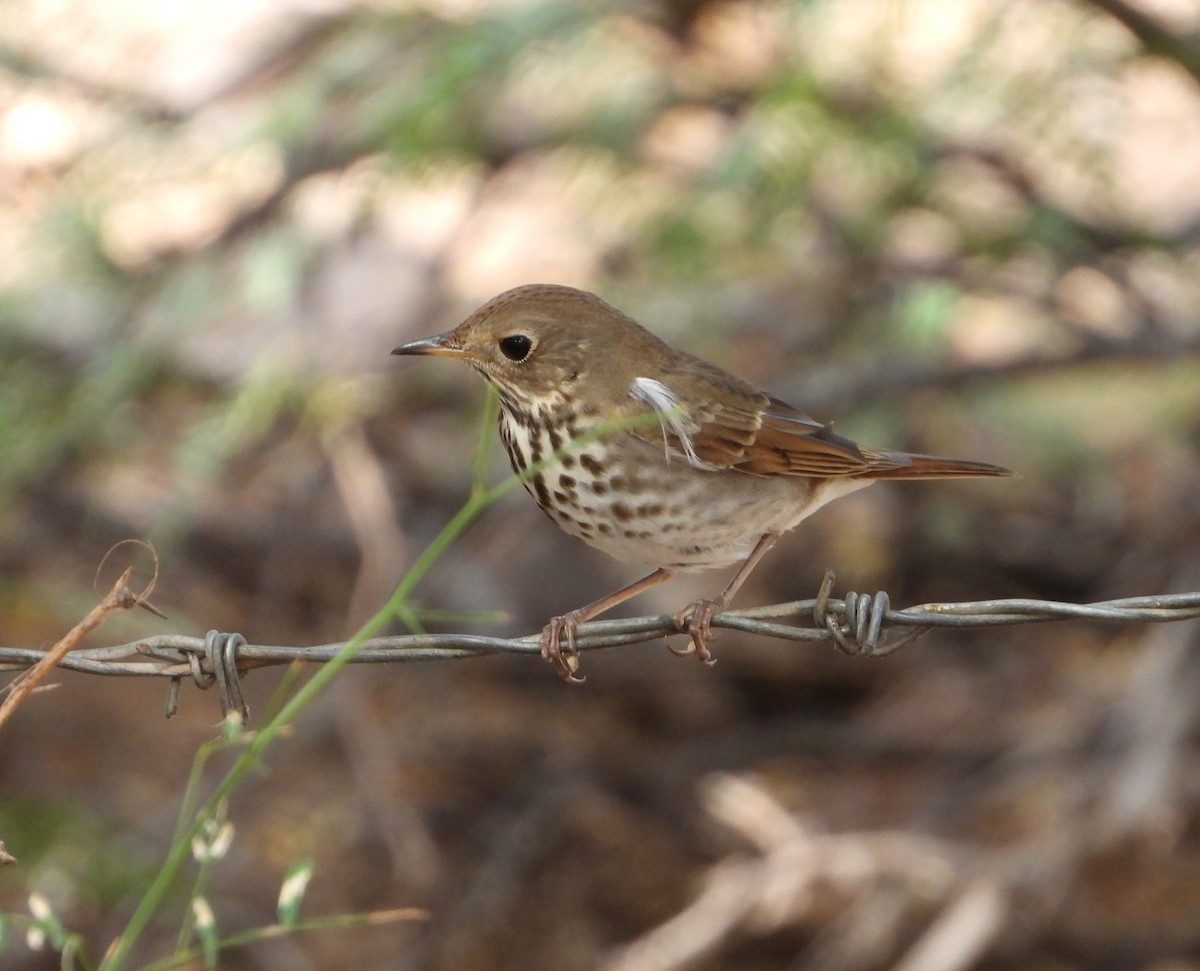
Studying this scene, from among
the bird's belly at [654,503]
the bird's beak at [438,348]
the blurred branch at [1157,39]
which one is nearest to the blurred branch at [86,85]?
the bird's beak at [438,348]

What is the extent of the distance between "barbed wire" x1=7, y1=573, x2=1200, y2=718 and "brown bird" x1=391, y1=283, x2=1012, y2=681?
56 cm

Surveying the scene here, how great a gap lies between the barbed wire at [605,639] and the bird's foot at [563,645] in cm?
28

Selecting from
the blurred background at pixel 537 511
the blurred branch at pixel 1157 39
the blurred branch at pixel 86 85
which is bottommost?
the blurred background at pixel 537 511

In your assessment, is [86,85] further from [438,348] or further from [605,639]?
[605,639]

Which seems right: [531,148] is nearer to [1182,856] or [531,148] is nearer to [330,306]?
[330,306]

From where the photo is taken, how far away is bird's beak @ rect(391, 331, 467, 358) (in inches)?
125

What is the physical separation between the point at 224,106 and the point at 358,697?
2.12 meters

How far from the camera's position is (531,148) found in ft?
17.0

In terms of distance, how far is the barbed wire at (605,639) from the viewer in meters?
2.27

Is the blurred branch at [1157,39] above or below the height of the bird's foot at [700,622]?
above

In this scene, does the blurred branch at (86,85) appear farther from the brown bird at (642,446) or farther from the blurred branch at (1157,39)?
the blurred branch at (1157,39)

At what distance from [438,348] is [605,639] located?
956 millimetres

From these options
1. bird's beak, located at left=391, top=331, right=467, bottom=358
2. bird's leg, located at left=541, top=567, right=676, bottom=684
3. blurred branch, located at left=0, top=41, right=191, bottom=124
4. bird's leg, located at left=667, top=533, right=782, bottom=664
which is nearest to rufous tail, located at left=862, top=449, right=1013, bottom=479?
bird's leg, located at left=667, top=533, right=782, bottom=664

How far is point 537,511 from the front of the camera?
5.98 metres
